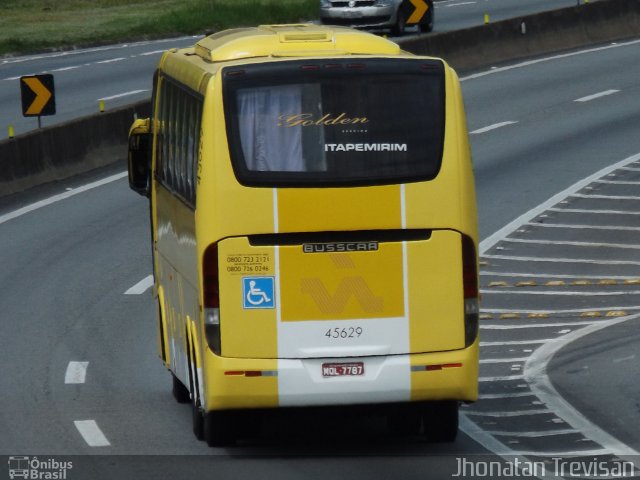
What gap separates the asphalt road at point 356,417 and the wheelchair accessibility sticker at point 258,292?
1.15 m

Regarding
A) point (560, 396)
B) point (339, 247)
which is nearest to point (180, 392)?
point (560, 396)

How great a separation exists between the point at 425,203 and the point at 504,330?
21.4ft

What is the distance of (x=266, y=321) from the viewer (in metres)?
13.0

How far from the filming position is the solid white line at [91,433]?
13906mm

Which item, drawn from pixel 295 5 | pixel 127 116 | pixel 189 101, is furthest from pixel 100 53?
pixel 189 101

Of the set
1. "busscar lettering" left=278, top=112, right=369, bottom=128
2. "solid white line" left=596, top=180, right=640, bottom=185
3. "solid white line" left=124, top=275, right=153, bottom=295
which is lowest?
"solid white line" left=596, top=180, right=640, bottom=185

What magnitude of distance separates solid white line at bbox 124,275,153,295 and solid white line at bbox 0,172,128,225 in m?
5.09

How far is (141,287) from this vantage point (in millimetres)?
22000

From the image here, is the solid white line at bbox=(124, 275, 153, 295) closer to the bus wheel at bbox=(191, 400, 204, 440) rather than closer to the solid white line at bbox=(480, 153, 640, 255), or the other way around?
the solid white line at bbox=(480, 153, 640, 255)

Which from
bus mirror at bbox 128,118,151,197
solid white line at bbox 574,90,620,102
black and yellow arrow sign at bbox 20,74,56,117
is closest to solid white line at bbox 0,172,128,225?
black and yellow arrow sign at bbox 20,74,56,117

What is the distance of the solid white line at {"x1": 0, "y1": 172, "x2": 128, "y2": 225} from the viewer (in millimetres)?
27547

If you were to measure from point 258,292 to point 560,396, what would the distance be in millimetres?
3525

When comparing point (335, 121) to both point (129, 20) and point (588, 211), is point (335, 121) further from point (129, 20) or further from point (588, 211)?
point (129, 20)

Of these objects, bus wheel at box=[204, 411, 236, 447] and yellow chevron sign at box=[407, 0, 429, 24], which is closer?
bus wheel at box=[204, 411, 236, 447]
